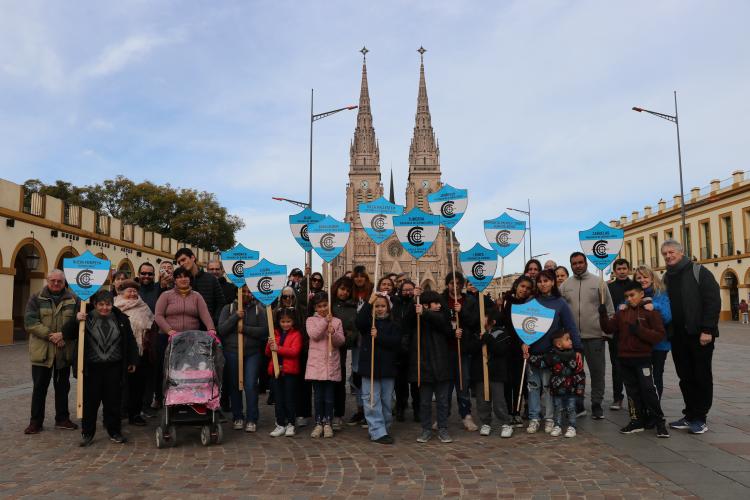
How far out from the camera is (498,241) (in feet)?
28.3

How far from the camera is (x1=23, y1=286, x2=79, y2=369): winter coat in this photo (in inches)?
289

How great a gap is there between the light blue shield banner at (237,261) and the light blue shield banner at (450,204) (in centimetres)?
294

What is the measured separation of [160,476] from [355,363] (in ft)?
11.0

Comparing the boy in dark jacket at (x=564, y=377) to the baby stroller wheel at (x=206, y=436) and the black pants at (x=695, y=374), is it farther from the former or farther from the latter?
the baby stroller wheel at (x=206, y=436)

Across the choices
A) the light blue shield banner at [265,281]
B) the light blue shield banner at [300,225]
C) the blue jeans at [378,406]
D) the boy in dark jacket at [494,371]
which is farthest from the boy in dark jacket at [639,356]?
the light blue shield banner at [300,225]

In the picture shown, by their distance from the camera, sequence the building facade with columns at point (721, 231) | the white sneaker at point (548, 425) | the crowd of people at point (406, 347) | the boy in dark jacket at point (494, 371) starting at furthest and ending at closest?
the building facade with columns at point (721, 231)
the boy in dark jacket at point (494, 371)
the white sneaker at point (548, 425)
the crowd of people at point (406, 347)

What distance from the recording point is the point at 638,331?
22.1 feet

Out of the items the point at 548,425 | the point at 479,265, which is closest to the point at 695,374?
the point at 548,425

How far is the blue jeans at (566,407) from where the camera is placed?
689 cm

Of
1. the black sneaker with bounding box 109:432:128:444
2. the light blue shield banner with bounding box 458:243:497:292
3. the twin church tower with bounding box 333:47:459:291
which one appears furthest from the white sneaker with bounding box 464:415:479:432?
the twin church tower with bounding box 333:47:459:291

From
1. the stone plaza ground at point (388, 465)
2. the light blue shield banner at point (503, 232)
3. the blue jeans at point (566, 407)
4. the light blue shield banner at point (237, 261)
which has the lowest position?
the stone plaza ground at point (388, 465)

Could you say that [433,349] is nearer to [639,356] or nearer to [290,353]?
[290,353]

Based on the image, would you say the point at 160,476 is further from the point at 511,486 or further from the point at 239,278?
the point at 239,278

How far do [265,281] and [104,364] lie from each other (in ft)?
7.11
